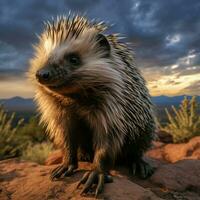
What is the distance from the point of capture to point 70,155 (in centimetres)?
497

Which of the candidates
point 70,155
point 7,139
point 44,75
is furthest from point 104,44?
point 7,139

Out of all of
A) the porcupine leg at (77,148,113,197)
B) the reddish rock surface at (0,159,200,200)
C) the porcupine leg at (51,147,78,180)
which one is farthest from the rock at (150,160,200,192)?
the porcupine leg at (51,147,78,180)

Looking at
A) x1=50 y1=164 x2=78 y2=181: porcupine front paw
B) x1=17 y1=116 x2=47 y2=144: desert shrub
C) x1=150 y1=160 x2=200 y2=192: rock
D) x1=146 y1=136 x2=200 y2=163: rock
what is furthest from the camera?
x1=17 y1=116 x2=47 y2=144: desert shrub

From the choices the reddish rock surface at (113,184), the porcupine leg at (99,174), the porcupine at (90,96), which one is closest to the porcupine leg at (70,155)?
the porcupine at (90,96)

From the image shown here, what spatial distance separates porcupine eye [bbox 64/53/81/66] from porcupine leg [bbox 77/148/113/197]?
1083mm

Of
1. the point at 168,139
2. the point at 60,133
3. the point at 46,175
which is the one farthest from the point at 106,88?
the point at 168,139

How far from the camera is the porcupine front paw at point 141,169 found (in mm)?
5230

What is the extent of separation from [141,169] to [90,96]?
4.79ft

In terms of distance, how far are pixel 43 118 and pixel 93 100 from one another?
43.0 inches

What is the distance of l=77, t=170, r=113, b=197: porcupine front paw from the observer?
4.12 meters

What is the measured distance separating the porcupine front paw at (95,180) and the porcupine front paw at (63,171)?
0.48 m

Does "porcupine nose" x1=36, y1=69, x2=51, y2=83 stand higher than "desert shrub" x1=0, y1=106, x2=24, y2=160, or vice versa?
"porcupine nose" x1=36, y1=69, x2=51, y2=83

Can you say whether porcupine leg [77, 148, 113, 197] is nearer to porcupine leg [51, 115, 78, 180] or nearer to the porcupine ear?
porcupine leg [51, 115, 78, 180]

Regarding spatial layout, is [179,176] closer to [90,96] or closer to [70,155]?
[70,155]
